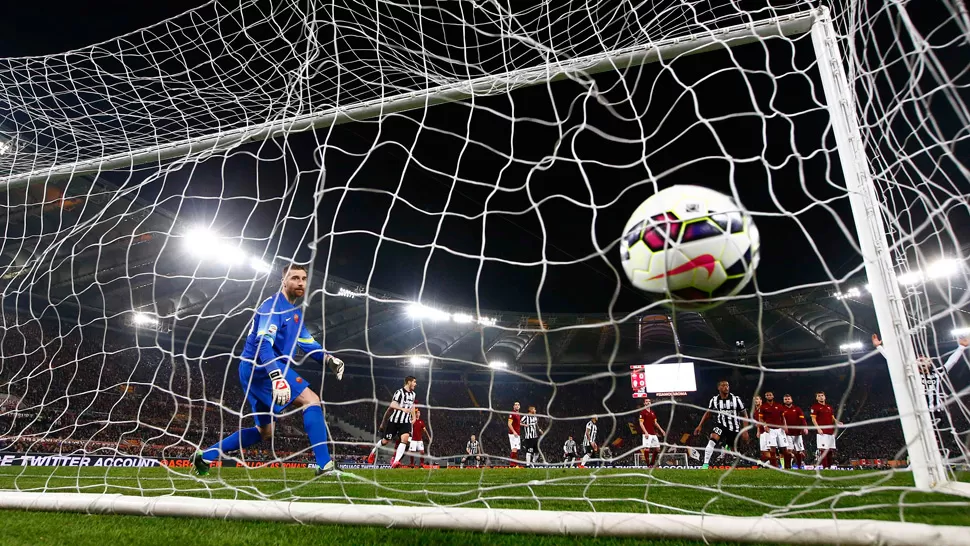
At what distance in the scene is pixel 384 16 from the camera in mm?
4191

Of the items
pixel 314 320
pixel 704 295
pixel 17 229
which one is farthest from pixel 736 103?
pixel 17 229

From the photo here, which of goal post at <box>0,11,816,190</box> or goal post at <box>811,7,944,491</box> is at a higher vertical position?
goal post at <box>0,11,816,190</box>

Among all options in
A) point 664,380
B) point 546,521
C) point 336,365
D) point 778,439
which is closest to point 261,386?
point 336,365

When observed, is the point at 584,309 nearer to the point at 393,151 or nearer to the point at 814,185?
the point at 814,185

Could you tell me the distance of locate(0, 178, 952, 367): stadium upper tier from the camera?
15328mm

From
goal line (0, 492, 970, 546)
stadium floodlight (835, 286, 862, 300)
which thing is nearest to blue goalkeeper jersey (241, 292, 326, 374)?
goal line (0, 492, 970, 546)

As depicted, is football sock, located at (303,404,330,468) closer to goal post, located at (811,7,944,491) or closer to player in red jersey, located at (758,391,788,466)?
goal post, located at (811,7,944,491)

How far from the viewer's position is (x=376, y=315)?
22.5 meters

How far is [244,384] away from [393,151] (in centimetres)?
1057

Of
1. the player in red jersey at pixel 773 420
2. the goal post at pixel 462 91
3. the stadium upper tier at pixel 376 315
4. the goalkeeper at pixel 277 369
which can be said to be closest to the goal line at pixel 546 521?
the goalkeeper at pixel 277 369

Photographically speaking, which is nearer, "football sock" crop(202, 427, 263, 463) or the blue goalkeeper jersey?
the blue goalkeeper jersey

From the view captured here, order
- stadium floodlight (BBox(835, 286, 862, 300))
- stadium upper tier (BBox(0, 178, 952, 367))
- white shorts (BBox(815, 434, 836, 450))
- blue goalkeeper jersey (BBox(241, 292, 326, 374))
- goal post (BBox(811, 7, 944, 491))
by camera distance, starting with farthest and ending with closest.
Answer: stadium upper tier (BBox(0, 178, 952, 367)) < white shorts (BBox(815, 434, 836, 450)) < blue goalkeeper jersey (BBox(241, 292, 326, 374)) < stadium floodlight (BBox(835, 286, 862, 300)) < goal post (BBox(811, 7, 944, 491))

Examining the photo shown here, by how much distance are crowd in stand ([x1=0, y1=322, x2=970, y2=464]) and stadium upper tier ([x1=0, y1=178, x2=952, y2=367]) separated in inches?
45.2

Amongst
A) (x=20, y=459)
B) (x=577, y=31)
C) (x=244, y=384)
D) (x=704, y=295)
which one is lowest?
(x=20, y=459)
